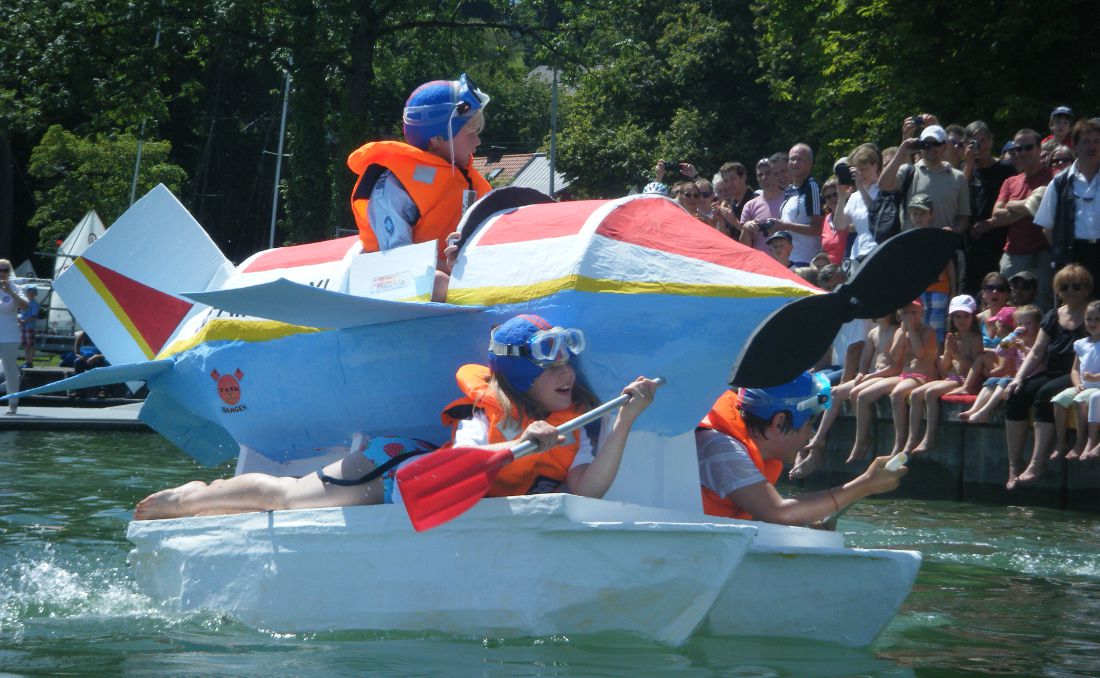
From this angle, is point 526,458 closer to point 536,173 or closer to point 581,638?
point 581,638

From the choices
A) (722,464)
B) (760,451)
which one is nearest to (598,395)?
(722,464)

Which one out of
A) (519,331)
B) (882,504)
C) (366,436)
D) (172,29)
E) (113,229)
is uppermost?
(172,29)

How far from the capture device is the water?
4.80 metres

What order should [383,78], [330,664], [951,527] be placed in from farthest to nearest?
1. [383,78]
2. [951,527]
3. [330,664]

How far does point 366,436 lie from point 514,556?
1.37 meters

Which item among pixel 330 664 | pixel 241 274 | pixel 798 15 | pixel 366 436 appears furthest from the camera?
pixel 798 15

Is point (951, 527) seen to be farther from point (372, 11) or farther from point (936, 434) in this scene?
point (372, 11)

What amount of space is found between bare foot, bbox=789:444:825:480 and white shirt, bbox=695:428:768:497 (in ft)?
18.8

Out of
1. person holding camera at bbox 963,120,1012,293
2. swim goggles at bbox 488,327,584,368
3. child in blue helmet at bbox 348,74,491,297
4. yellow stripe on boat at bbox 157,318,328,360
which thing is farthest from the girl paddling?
person holding camera at bbox 963,120,1012,293

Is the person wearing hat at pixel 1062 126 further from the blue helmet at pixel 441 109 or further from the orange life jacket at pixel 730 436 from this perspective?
the orange life jacket at pixel 730 436

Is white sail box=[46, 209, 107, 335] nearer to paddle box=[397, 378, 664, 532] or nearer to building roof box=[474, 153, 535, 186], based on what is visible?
paddle box=[397, 378, 664, 532]

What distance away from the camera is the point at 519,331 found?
5.02m

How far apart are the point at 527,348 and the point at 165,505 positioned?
2.21 m

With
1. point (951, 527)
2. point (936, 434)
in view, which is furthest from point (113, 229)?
point (936, 434)
